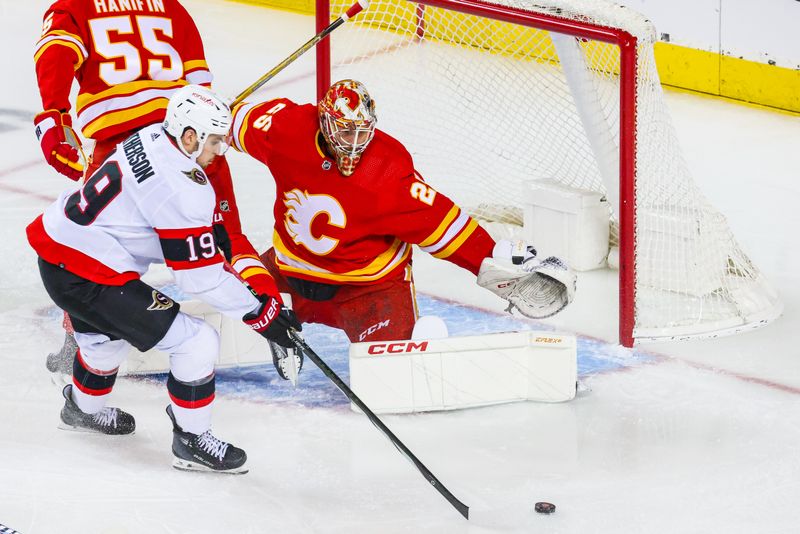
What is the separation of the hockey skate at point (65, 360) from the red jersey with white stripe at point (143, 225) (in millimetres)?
715

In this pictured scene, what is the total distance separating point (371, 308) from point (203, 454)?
0.74 metres

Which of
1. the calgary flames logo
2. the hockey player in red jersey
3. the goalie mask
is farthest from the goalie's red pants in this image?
the goalie mask

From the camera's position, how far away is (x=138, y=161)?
3.23 m

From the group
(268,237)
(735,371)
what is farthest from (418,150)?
(735,371)

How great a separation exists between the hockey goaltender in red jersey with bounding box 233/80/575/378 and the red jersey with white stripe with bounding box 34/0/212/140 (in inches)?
→ 10.7

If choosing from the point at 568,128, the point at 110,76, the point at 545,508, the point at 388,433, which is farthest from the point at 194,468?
the point at 568,128

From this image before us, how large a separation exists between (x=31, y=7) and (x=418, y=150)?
3441mm

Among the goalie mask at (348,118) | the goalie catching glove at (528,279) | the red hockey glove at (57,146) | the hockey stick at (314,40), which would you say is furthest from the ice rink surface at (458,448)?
the hockey stick at (314,40)

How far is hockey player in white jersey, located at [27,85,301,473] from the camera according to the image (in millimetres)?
3213

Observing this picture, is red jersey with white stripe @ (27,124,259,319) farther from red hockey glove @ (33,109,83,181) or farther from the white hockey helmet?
red hockey glove @ (33,109,83,181)

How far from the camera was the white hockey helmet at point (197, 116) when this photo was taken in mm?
3201

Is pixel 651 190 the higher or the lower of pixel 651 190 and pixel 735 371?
the higher

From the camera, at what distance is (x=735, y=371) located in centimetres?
406

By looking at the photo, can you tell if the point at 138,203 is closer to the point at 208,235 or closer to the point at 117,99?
the point at 208,235
